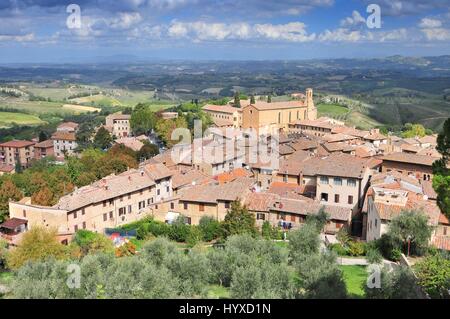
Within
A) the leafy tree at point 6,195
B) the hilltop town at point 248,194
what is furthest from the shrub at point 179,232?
the leafy tree at point 6,195

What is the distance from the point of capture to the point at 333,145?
53250 mm

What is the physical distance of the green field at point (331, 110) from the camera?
11188 centimetres

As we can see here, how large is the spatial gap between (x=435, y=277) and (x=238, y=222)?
1274 cm

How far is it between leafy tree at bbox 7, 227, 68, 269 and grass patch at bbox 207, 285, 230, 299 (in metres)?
9.25

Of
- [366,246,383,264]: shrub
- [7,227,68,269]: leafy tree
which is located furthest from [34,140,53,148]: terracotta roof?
[366,246,383,264]: shrub

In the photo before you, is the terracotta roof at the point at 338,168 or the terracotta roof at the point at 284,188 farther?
the terracotta roof at the point at 284,188

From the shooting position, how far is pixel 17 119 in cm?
12038

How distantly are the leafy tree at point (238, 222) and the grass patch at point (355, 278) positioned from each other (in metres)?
6.52

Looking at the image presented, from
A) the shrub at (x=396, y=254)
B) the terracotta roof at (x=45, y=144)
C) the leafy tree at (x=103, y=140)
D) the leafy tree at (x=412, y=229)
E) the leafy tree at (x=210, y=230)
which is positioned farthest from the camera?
the terracotta roof at (x=45, y=144)

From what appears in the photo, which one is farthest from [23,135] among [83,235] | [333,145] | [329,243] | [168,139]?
[329,243]

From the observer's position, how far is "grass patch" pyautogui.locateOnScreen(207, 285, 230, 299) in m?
18.7

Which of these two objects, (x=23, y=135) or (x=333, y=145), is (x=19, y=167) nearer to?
(x=23, y=135)

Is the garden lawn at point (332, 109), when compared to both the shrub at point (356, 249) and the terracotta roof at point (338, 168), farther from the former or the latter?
the shrub at point (356, 249)

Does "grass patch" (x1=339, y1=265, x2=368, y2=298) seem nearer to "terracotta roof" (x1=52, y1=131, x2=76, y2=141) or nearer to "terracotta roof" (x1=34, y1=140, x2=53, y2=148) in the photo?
"terracotta roof" (x1=52, y1=131, x2=76, y2=141)
